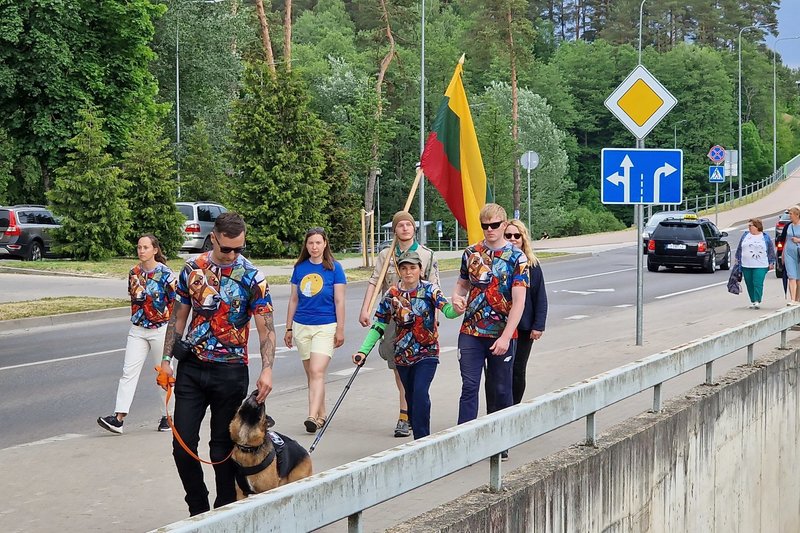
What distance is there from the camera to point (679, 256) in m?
35.0

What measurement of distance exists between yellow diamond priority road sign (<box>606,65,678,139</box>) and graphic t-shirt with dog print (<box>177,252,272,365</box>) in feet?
29.4

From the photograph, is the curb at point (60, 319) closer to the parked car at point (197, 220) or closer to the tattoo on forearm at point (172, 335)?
the tattoo on forearm at point (172, 335)

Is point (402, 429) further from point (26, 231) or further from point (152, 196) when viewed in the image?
point (26, 231)

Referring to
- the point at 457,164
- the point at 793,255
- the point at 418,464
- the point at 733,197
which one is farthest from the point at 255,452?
the point at 733,197

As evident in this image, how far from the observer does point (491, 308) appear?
833 cm

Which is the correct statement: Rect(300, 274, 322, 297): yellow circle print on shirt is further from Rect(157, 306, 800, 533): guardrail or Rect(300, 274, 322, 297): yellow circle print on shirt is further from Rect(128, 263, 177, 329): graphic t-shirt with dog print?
Rect(157, 306, 800, 533): guardrail

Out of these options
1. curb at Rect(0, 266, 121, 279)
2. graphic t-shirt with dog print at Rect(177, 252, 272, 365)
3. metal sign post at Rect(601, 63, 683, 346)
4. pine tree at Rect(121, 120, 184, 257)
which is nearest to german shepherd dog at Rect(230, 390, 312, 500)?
graphic t-shirt with dog print at Rect(177, 252, 272, 365)

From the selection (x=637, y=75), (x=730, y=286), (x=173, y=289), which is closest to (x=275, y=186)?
(x=730, y=286)

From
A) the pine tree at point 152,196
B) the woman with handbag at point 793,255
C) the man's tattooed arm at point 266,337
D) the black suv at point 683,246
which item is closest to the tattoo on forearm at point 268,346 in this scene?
the man's tattooed arm at point 266,337

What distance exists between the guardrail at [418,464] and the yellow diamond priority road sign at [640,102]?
7531 millimetres

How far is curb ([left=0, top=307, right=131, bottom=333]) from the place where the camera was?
65.3 ft

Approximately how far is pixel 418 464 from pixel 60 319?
57.5ft

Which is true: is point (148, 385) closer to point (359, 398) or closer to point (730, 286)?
point (359, 398)

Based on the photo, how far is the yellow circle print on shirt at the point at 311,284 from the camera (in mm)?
10078
